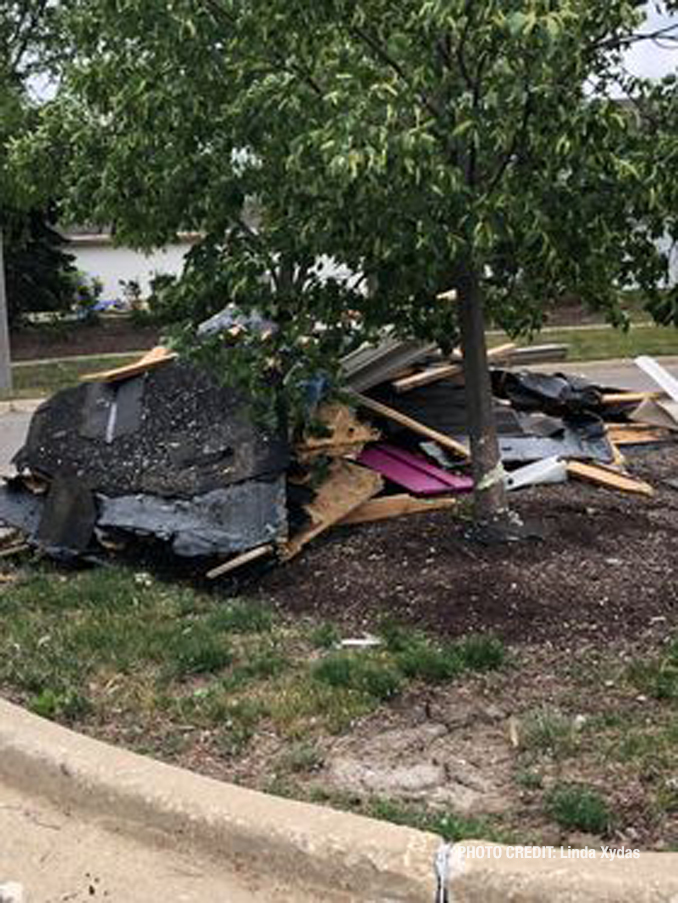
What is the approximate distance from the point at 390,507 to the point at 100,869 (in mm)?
3572

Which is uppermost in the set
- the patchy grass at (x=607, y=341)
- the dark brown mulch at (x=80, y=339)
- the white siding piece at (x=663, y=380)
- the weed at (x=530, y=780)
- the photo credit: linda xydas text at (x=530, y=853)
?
the white siding piece at (x=663, y=380)

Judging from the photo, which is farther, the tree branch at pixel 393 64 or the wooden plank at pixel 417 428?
the wooden plank at pixel 417 428

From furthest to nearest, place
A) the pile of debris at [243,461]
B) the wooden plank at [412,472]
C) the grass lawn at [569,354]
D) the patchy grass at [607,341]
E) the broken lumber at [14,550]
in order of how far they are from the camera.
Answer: the patchy grass at [607,341]
the grass lawn at [569,354]
the wooden plank at [412,472]
the broken lumber at [14,550]
the pile of debris at [243,461]

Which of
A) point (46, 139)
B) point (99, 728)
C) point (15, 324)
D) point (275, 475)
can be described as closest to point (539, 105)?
point (275, 475)

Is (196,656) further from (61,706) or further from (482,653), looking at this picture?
(482,653)

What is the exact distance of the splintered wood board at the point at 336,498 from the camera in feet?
20.1

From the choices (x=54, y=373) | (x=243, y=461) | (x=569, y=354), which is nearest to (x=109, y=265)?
(x=54, y=373)

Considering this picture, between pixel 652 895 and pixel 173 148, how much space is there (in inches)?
148

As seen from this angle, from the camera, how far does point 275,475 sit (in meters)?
6.04

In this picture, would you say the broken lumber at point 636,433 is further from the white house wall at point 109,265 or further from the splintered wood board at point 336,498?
the white house wall at point 109,265

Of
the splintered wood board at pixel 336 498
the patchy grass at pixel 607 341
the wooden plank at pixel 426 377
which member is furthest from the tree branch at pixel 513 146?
the patchy grass at pixel 607 341

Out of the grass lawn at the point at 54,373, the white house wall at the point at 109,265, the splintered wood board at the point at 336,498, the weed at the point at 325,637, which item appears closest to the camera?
the weed at the point at 325,637

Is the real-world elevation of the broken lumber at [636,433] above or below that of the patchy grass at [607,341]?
above

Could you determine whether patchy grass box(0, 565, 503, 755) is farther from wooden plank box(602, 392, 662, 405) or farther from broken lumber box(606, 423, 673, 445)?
wooden plank box(602, 392, 662, 405)
